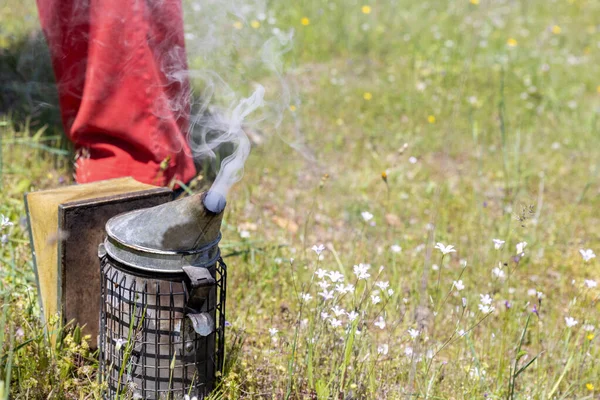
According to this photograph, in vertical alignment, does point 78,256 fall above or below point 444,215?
above

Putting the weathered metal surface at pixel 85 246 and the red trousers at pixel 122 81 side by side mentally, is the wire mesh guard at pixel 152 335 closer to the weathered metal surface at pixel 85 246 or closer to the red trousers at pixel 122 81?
the weathered metal surface at pixel 85 246

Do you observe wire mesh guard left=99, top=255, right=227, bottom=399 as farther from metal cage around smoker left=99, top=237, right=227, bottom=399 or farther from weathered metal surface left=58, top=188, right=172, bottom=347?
weathered metal surface left=58, top=188, right=172, bottom=347

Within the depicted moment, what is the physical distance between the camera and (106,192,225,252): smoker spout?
1.83m

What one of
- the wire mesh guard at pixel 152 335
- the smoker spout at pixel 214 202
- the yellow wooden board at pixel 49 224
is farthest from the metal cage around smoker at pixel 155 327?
the yellow wooden board at pixel 49 224

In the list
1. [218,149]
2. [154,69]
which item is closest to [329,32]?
[218,149]

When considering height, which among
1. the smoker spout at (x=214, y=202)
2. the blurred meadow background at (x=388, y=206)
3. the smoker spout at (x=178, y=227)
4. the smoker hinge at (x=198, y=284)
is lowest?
the blurred meadow background at (x=388, y=206)

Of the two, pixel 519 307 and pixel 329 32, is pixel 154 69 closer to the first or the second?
pixel 519 307

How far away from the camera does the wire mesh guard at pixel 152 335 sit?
6.16 feet

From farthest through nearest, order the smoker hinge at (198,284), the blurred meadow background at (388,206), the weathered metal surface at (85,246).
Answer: the blurred meadow background at (388,206) < the weathered metal surface at (85,246) < the smoker hinge at (198,284)

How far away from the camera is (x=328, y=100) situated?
5.12m

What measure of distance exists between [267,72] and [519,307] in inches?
123

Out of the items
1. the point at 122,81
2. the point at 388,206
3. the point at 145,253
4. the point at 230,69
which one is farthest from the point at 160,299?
the point at 230,69

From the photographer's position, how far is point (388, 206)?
153 inches

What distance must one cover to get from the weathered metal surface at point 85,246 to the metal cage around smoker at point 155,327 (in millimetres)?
193
